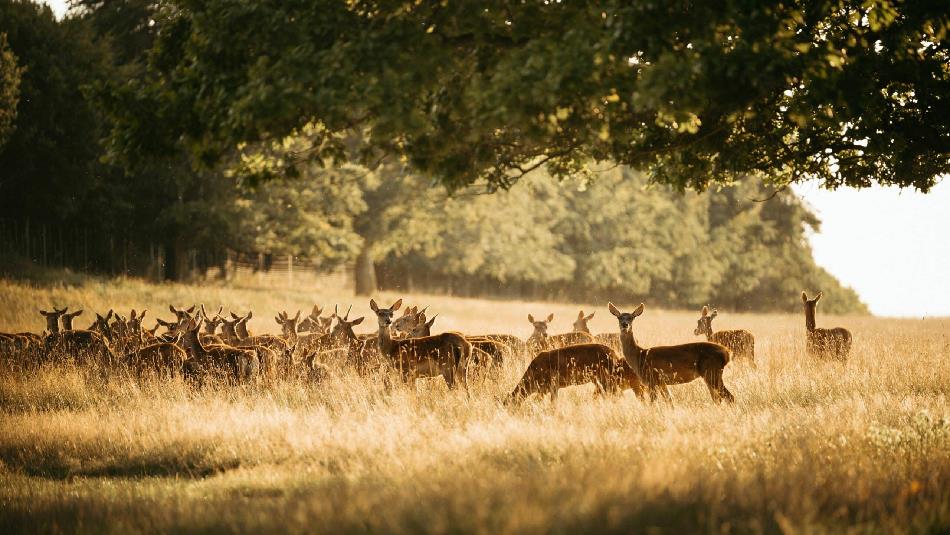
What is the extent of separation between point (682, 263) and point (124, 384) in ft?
162

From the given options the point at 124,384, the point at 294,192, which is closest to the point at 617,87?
the point at 124,384

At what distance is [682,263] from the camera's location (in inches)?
2344

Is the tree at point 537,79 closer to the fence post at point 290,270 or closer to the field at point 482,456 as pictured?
the field at point 482,456

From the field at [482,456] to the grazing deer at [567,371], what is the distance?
226 mm

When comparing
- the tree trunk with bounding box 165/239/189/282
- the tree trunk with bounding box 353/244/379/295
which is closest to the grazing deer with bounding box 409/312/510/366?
the tree trunk with bounding box 165/239/189/282

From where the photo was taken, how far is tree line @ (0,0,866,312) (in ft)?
113

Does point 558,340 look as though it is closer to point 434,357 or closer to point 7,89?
point 434,357

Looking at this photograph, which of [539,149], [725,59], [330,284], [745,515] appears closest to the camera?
[745,515]

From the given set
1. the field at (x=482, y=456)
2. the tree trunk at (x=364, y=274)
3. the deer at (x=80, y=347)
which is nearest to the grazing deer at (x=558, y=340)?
the field at (x=482, y=456)

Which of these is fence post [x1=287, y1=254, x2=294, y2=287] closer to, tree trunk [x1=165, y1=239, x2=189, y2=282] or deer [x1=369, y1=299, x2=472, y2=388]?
tree trunk [x1=165, y1=239, x2=189, y2=282]

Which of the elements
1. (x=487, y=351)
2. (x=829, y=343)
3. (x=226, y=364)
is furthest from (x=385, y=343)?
(x=829, y=343)

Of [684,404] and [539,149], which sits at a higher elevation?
[539,149]

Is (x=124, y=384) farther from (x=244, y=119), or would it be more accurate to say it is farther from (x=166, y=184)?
(x=166, y=184)

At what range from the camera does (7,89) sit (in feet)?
100
